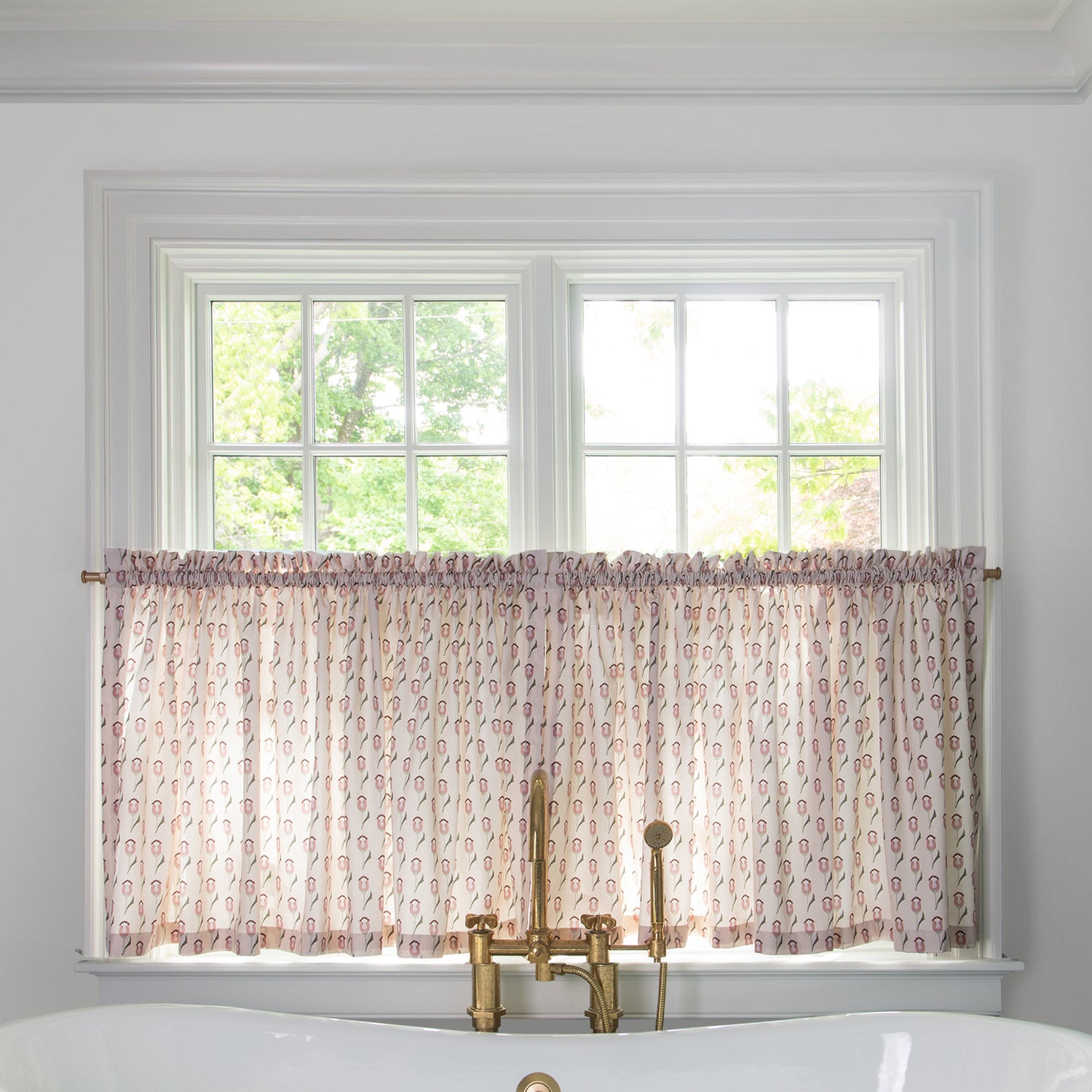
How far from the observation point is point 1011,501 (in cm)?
185

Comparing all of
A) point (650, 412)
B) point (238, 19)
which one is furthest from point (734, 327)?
point (238, 19)

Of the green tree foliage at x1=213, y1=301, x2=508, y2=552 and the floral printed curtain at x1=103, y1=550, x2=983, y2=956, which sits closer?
the floral printed curtain at x1=103, y1=550, x2=983, y2=956

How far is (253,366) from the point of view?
198 cm

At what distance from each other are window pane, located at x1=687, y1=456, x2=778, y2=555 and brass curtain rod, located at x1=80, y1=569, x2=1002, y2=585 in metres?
0.43

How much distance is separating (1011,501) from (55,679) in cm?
205

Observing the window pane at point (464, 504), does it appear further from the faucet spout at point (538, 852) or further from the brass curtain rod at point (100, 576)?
the brass curtain rod at point (100, 576)

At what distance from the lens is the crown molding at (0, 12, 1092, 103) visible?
71.6 inches

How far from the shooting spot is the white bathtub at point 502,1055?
152 centimetres

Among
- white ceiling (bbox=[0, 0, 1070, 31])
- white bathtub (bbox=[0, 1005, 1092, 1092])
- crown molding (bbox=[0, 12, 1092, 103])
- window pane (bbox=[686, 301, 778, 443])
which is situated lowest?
white bathtub (bbox=[0, 1005, 1092, 1092])

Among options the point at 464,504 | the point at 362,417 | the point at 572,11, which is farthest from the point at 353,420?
the point at 572,11

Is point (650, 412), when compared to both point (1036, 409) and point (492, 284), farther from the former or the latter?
point (1036, 409)

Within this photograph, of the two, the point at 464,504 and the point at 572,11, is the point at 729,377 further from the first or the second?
the point at 572,11

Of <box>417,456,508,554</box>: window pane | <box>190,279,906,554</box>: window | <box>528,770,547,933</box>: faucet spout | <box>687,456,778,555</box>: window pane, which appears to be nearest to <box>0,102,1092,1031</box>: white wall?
<box>190,279,906,554</box>: window

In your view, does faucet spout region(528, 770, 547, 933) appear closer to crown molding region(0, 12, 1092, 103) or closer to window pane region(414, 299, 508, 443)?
window pane region(414, 299, 508, 443)
